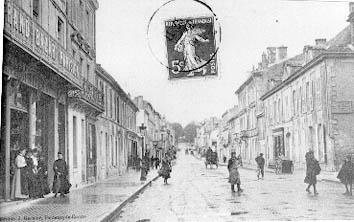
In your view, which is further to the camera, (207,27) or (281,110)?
(281,110)

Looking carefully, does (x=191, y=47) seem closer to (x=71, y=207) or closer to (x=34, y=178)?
(x=71, y=207)

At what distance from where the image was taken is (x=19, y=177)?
13164 millimetres

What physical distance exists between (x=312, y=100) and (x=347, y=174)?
92.6 inches

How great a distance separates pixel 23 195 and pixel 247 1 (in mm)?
7424

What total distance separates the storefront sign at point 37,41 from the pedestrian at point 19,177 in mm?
2402

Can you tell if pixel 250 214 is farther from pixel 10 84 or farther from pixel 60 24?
pixel 60 24

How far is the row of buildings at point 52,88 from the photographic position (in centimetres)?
1162

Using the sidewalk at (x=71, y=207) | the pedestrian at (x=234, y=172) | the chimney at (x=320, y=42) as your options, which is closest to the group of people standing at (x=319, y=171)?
the pedestrian at (x=234, y=172)

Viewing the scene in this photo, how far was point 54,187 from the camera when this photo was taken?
14703mm

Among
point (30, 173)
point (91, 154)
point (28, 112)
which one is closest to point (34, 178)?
point (30, 173)

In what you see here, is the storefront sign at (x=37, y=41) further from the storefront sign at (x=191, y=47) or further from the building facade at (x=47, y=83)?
the storefront sign at (x=191, y=47)

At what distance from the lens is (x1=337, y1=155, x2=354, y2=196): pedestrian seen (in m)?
13.3

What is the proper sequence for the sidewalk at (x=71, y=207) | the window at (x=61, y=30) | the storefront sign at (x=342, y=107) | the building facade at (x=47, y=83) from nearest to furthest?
the sidewalk at (x=71, y=207) → the building facade at (x=47, y=83) → the storefront sign at (x=342, y=107) → the window at (x=61, y=30)

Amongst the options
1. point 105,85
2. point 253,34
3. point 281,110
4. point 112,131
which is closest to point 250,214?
point 253,34
